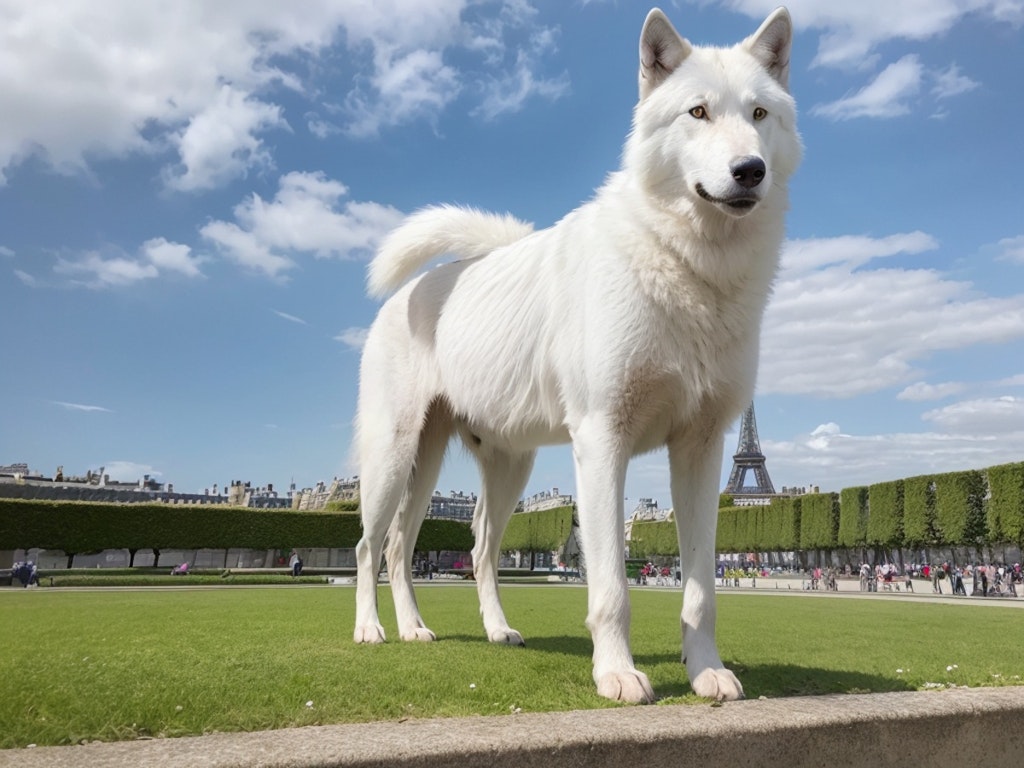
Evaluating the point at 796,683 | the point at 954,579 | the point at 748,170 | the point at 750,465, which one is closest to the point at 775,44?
the point at 748,170

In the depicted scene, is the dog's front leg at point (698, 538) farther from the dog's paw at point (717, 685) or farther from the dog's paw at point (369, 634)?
the dog's paw at point (369, 634)

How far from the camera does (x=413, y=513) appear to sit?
5738 millimetres

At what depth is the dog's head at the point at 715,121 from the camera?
3.18 m

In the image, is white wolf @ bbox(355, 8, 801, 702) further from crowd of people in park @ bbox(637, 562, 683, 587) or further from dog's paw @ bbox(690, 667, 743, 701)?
crowd of people in park @ bbox(637, 562, 683, 587)

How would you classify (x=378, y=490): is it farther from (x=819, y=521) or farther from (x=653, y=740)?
(x=819, y=521)

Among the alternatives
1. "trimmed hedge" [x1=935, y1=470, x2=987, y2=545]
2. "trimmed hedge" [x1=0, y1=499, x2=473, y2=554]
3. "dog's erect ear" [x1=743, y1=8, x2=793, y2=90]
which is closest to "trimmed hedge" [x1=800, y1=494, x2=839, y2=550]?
"trimmed hedge" [x1=935, y1=470, x2=987, y2=545]

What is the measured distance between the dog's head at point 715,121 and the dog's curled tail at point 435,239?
7.46 feet

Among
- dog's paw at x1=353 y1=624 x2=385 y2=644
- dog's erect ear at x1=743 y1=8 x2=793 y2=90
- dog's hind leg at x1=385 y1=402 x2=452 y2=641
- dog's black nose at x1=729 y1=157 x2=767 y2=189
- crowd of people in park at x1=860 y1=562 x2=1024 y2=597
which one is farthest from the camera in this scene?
crowd of people in park at x1=860 y1=562 x2=1024 y2=597

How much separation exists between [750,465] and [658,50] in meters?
118

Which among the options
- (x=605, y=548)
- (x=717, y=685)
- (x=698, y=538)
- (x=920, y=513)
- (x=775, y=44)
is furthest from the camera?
(x=920, y=513)

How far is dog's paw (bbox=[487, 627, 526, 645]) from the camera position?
508 cm

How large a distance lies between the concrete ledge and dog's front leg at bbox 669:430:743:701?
2.19ft

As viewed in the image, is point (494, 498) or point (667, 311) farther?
point (494, 498)

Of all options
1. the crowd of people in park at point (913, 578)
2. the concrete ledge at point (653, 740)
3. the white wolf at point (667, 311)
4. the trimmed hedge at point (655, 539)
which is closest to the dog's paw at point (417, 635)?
the white wolf at point (667, 311)
